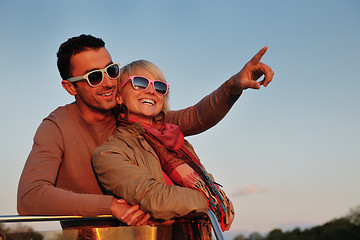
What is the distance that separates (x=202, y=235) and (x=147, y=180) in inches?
17.6

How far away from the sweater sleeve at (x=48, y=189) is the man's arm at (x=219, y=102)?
1.11 meters

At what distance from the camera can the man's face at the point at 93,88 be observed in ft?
10.8

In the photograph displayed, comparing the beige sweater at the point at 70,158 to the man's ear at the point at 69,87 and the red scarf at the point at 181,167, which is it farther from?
the red scarf at the point at 181,167

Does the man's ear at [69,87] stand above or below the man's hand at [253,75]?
above

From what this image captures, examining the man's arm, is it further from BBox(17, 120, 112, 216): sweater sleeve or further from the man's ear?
BBox(17, 120, 112, 216): sweater sleeve

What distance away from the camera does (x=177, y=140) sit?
3244 millimetres

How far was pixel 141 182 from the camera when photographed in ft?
8.28

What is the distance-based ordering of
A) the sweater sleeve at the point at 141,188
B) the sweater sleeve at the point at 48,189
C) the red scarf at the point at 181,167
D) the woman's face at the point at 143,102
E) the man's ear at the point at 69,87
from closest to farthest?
the sweater sleeve at the point at 141,188 < the sweater sleeve at the point at 48,189 < the red scarf at the point at 181,167 < the woman's face at the point at 143,102 < the man's ear at the point at 69,87

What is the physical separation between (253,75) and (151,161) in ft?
3.62

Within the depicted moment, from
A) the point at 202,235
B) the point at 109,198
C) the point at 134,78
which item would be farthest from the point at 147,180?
the point at 134,78

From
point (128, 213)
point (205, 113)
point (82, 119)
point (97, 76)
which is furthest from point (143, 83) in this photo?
point (128, 213)

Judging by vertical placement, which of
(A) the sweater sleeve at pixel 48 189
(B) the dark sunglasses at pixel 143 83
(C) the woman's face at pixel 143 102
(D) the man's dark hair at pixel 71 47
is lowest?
(A) the sweater sleeve at pixel 48 189

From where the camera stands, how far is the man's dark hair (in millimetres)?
3475

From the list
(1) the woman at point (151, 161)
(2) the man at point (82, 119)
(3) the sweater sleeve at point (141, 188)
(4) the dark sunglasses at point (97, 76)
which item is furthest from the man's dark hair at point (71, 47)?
(3) the sweater sleeve at point (141, 188)
